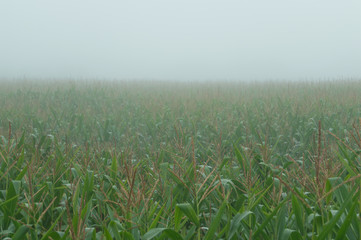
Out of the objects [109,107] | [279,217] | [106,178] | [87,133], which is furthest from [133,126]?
[279,217]

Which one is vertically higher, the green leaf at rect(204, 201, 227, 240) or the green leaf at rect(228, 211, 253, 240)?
the green leaf at rect(204, 201, 227, 240)

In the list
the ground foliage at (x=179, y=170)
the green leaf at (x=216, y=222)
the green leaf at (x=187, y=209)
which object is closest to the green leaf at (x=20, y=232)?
the ground foliage at (x=179, y=170)

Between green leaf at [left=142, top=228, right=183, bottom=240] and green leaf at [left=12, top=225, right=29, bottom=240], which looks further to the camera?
green leaf at [left=12, top=225, right=29, bottom=240]

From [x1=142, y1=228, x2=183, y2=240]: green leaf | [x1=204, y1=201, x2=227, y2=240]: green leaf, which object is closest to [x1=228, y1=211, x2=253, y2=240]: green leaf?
[x1=204, y1=201, x2=227, y2=240]: green leaf

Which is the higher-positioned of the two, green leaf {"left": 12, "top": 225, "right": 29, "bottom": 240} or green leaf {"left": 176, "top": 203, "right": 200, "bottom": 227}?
green leaf {"left": 176, "top": 203, "right": 200, "bottom": 227}

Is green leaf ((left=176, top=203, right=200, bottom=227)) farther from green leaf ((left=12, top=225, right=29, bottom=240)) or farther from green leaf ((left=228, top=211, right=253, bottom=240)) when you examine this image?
green leaf ((left=12, top=225, right=29, bottom=240))

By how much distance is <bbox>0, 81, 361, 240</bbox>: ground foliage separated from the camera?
185cm

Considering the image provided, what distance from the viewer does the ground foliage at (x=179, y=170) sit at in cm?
185

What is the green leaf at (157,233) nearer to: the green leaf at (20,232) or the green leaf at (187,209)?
the green leaf at (187,209)

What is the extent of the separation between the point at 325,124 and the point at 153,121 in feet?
11.9

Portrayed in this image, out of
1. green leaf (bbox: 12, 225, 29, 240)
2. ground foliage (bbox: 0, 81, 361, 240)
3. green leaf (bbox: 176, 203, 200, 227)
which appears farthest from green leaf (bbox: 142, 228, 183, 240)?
green leaf (bbox: 12, 225, 29, 240)

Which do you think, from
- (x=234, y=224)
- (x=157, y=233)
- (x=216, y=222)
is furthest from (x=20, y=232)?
(x=234, y=224)

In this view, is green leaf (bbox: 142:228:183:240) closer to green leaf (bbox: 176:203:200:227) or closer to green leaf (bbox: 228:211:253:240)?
green leaf (bbox: 176:203:200:227)

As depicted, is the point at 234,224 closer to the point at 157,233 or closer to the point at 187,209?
the point at 187,209
